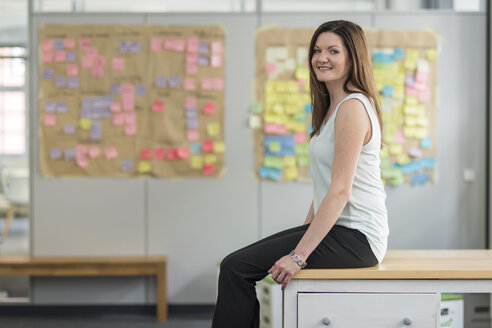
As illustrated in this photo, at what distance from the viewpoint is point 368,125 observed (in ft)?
6.22

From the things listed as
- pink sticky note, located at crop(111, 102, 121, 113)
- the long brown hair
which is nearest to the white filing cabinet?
the long brown hair

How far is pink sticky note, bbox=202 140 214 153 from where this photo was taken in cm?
Result: 402

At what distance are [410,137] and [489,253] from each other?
1726 millimetres

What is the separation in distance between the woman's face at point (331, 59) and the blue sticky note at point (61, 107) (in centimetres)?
246

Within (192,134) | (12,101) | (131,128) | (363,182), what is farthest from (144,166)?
(363,182)

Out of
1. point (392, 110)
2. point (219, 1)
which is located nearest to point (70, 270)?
point (219, 1)

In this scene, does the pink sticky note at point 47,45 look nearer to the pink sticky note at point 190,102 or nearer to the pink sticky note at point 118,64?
the pink sticky note at point 118,64

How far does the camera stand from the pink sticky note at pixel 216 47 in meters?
4.01

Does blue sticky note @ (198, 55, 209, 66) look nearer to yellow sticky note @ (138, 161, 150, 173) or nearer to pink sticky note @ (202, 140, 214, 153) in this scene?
pink sticky note @ (202, 140, 214, 153)

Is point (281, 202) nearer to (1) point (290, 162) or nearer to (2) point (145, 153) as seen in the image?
(1) point (290, 162)

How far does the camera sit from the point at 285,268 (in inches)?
74.5

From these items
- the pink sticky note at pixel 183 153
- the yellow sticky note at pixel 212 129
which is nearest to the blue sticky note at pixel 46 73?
the pink sticky note at pixel 183 153

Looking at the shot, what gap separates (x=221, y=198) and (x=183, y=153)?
380 mm

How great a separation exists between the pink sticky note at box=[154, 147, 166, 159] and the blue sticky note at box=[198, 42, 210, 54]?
673mm
